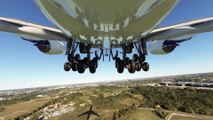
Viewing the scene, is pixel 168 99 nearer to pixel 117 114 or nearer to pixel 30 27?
pixel 117 114

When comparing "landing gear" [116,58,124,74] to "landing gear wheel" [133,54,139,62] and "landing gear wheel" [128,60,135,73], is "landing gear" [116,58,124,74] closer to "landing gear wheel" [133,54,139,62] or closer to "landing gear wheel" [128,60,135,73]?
"landing gear wheel" [128,60,135,73]

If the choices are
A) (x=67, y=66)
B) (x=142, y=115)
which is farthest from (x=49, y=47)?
(x=142, y=115)

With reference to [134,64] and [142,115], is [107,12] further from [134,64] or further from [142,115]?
[142,115]

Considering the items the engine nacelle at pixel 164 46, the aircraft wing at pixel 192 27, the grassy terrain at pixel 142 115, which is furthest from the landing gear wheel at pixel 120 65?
the grassy terrain at pixel 142 115

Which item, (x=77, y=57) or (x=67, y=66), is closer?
(x=67, y=66)

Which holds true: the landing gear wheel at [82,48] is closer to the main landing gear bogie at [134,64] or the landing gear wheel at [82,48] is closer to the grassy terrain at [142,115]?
the main landing gear bogie at [134,64]

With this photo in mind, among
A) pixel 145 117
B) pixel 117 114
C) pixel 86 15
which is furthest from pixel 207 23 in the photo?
pixel 117 114
